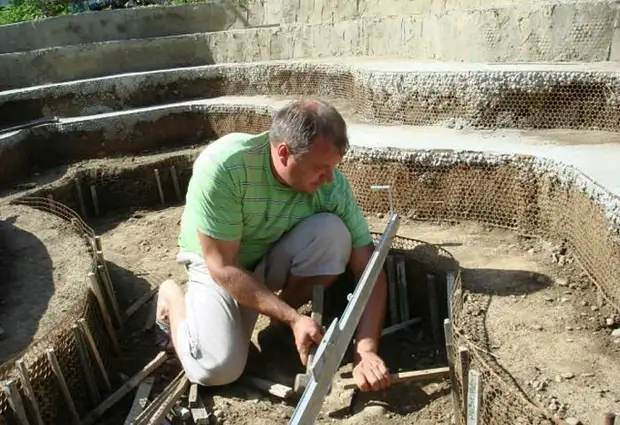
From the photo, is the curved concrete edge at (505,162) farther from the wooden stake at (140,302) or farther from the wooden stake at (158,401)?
the wooden stake at (158,401)

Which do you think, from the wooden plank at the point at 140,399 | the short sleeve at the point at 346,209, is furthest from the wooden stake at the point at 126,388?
the short sleeve at the point at 346,209

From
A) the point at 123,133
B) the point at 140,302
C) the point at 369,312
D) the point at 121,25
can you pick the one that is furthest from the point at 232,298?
the point at 121,25

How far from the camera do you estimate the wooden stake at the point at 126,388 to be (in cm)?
408

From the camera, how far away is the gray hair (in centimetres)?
342

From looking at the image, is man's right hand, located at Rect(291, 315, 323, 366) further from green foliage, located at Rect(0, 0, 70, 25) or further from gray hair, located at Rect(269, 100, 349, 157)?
green foliage, located at Rect(0, 0, 70, 25)

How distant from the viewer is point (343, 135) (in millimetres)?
3496

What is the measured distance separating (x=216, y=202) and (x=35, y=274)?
2.53m

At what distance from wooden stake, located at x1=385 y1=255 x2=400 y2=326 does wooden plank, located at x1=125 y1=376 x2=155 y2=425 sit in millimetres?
1769

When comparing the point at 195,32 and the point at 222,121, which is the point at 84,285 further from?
the point at 195,32

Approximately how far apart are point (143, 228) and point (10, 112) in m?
4.53

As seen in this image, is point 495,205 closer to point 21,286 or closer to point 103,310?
point 103,310

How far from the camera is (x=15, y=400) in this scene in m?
3.57

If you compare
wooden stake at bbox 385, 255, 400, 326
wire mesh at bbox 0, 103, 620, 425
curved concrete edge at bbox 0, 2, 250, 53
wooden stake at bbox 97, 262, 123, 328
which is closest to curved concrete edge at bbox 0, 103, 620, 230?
wire mesh at bbox 0, 103, 620, 425

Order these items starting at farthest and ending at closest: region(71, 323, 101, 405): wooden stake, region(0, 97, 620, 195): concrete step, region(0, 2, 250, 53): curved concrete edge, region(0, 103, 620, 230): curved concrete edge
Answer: region(0, 2, 250, 53): curved concrete edge < region(0, 103, 620, 230): curved concrete edge < region(0, 97, 620, 195): concrete step < region(71, 323, 101, 405): wooden stake
